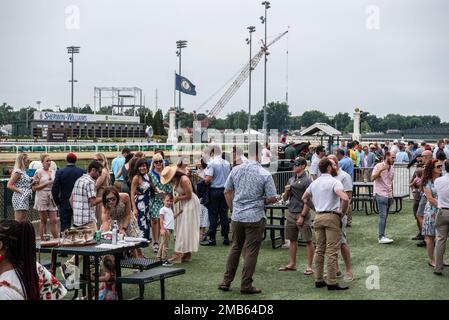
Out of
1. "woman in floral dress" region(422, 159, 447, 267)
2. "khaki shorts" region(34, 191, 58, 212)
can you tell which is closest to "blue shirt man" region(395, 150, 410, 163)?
"woman in floral dress" region(422, 159, 447, 267)

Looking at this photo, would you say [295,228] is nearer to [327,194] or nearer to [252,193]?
[327,194]

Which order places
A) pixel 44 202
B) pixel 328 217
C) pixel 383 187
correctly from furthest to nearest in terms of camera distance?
pixel 383 187 < pixel 44 202 < pixel 328 217

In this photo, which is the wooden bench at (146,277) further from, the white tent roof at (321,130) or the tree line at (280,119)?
the tree line at (280,119)

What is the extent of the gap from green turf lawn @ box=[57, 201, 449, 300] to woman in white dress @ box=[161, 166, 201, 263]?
29cm

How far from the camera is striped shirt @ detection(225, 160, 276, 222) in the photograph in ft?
27.2

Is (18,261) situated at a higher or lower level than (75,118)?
lower

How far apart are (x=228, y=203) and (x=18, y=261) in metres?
4.72

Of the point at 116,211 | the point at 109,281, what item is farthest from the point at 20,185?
the point at 109,281

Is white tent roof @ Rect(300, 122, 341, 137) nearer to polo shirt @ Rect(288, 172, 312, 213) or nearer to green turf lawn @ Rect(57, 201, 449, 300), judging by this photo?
green turf lawn @ Rect(57, 201, 449, 300)

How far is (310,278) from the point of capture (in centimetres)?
931

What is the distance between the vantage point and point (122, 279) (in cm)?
724

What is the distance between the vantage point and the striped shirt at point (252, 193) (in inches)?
327

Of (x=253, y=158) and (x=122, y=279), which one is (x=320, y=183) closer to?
(x=253, y=158)
